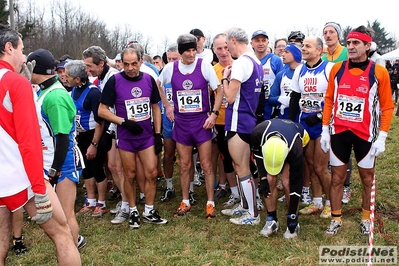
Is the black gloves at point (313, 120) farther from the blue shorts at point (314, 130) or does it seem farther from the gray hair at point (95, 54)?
the gray hair at point (95, 54)

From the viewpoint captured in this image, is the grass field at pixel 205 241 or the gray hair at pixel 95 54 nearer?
the grass field at pixel 205 241

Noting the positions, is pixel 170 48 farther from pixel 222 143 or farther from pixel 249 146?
pixel 249 146

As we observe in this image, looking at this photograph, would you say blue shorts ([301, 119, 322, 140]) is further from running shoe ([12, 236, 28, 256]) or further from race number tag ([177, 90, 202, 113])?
running shoe ([12, 236, 28, 256])

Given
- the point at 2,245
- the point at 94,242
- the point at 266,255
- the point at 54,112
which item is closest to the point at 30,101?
the point at 54,112

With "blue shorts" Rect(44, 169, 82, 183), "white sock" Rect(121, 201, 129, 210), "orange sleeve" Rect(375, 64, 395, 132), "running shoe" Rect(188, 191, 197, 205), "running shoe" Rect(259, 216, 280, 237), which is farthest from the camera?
"running shoe" Rect(188, 191, 197, 205)

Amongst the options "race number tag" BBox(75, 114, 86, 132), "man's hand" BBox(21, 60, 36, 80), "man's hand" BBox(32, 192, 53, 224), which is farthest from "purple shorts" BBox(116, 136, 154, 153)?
"man's hand" BBox(32, 192, 53, 224)

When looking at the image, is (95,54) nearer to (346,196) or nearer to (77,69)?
(77,69)

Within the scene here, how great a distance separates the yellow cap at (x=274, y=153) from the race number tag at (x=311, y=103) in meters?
1.16

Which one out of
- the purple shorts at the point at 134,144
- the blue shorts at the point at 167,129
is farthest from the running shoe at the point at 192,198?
the purple shorts at the point at 134,144

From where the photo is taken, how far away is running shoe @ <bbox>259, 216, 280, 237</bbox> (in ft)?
13.7

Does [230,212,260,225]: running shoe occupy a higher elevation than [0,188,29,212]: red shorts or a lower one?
lower

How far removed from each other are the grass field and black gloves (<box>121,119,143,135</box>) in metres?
1.24

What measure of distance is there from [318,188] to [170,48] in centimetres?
330

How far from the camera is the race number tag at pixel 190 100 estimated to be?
476 centimetres
